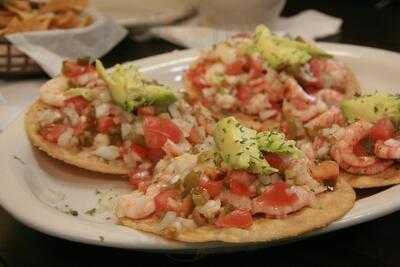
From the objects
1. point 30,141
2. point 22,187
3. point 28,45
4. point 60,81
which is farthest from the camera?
point 28,45

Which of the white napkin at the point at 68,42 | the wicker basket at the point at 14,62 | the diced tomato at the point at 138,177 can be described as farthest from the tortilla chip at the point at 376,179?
the wicker basket at the point at 14,62

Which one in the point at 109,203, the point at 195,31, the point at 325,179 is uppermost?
the point at 325,179

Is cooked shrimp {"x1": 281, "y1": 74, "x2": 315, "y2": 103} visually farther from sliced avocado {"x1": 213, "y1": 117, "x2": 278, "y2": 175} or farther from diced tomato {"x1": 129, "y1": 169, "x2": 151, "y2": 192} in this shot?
sliced avocado {"x1": 213, "y1": 117, "x2": 278, "y2": 175}

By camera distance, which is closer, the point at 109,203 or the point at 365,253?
the point at 365,253

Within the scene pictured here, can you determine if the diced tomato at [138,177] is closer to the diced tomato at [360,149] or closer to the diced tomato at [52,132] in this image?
the diced tomato at [52,132]

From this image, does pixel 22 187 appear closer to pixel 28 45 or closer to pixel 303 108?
pixel 303 108

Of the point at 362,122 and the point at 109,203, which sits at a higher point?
the point at 362,122

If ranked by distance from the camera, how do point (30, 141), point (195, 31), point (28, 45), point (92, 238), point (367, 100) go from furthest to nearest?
point (195, 31) < point (28, 45) < point (30, 141) < point (367, 100) < point (92, 238)

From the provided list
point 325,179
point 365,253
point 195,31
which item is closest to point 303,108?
point 325,179
